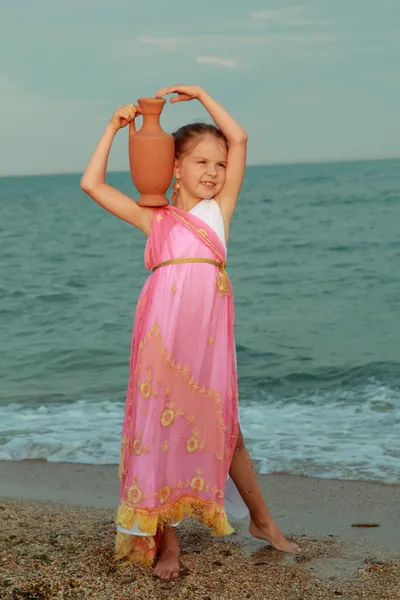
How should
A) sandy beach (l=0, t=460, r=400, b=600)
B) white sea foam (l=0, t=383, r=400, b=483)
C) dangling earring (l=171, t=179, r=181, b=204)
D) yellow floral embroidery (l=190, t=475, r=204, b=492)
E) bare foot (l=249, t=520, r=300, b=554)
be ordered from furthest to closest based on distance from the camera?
white sea foam (l=0, t=383, r=400, b=483) < bare foot (l=249, t=520, r=300, b=554) < dangling earring (l=171, t=179, r=181, b=204) < yellow floral embroidery (l=190, t=475, r=204, b=492) < sandy beach (l=0, t=460, r=400, b=600)

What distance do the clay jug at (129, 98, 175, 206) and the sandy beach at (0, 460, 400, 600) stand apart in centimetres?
137

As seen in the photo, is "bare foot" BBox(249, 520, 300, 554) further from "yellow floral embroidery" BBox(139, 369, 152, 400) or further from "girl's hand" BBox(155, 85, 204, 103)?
"girl's hand" BBox(155, 85, 204, 103)

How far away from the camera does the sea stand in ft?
19.5

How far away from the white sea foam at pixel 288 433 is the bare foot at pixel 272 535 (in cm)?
144

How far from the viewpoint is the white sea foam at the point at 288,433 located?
5.47 meters

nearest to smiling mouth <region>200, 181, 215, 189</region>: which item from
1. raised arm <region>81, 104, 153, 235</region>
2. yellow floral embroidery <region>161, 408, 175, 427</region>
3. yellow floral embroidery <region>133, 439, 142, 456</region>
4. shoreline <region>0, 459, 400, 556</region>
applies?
raised arm <region>81, 104, 153, 235</region>

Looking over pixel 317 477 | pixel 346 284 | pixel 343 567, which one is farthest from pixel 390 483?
pixel 346 284

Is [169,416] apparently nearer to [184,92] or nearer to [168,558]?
[168,558]

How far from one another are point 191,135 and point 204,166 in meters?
0.13

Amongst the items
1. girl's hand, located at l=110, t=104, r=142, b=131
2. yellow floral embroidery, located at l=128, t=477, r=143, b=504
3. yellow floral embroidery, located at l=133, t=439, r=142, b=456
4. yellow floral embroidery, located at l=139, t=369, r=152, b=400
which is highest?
girl's hand, located at l=110, t=104, r=142, b=131

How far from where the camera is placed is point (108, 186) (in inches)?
136

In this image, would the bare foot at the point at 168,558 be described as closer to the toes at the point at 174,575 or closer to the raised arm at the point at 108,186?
the toes at the point at 174,575

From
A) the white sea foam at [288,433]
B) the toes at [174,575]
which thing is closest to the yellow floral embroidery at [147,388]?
the toes at [174,575]

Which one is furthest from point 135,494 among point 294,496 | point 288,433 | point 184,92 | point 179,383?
point 288,433
